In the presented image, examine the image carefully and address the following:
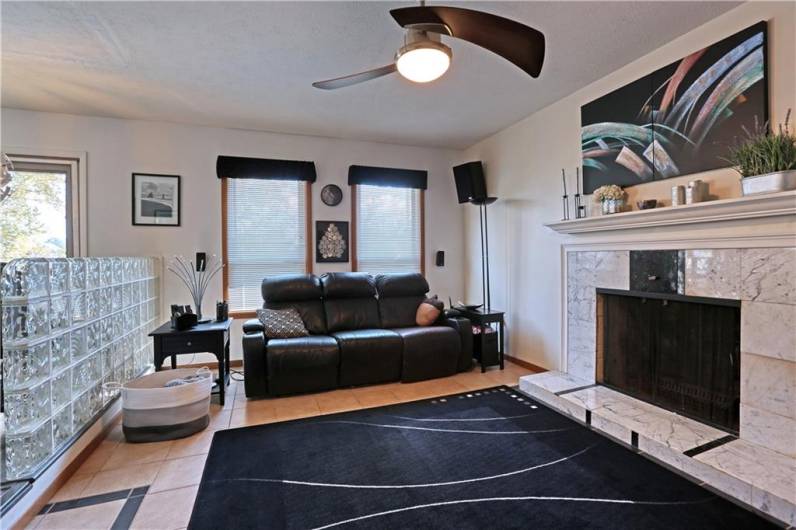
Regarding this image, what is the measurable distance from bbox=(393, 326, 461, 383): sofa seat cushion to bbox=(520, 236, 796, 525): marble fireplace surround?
1.25 meters

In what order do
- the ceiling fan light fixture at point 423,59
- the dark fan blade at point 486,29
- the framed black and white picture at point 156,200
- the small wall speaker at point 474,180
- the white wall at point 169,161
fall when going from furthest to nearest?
the small wall speaker at point 474,180
the framed black and white picture at point 156,200
the white wall at point 169,161
the ceiling fan light fixture at point 423,59
the dark fan blade at point 486,29

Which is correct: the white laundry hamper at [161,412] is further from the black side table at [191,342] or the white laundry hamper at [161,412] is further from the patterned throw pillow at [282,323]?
the patterned throw pillow at [282,323]

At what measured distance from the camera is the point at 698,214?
2316 millimetres

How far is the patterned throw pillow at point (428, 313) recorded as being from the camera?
408 cm

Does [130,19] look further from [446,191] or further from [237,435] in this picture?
[446,191]

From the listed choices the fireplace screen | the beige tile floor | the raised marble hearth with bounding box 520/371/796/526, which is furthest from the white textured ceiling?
the beige tile floor

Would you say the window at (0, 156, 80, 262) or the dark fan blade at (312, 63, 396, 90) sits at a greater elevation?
the dark fan blade at (312, 63, 396, 90)

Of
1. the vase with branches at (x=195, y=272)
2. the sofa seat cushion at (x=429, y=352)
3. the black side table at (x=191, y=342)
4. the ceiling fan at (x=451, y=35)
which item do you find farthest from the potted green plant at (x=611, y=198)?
the vase with branches at (x=195, y=272)

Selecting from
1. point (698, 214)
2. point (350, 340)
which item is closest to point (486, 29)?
point (698, 214)

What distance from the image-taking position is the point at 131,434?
8.21ft

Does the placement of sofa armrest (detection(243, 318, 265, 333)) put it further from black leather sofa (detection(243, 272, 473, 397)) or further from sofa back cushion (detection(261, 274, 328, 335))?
sofa back cushion (detection(261, 274, 328, 335))

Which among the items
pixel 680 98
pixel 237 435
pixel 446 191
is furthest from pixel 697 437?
pixel 446 191

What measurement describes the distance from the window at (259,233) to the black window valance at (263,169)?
91 mm

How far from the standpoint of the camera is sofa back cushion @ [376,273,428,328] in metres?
4.18
